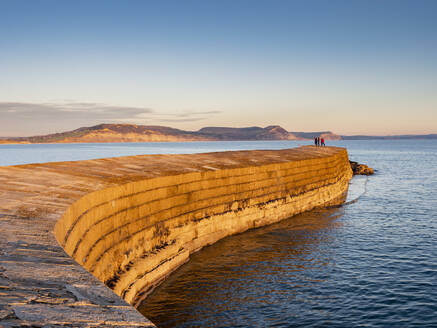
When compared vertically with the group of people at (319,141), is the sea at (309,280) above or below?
below

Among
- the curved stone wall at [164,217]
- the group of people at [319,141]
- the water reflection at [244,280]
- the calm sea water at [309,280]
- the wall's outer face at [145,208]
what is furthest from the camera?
the group of people at [319,141]

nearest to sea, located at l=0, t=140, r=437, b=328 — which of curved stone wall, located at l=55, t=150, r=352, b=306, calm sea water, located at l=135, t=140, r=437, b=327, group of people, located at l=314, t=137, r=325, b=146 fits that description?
calm sea water, located at l=135, t=140, r=437, b=327

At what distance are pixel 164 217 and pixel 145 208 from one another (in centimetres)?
129

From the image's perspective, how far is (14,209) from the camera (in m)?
7.81

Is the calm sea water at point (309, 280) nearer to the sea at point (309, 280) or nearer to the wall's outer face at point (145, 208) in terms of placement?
the sea at point (309, 280)

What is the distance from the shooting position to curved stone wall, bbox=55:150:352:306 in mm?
10188

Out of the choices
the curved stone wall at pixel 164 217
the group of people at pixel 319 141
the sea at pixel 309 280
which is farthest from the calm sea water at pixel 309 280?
the group of people at pixel 319 141

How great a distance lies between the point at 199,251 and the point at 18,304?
544 inches

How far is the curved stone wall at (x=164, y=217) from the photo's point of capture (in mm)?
10188

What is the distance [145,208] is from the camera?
14.2 meters

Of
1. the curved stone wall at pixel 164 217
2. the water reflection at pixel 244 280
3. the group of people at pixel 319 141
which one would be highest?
the group of people at pixel 319 141

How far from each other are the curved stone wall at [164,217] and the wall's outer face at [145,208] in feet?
0.10

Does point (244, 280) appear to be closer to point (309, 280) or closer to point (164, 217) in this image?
point (309, 280)

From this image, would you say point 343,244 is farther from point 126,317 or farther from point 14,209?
point 126,317
